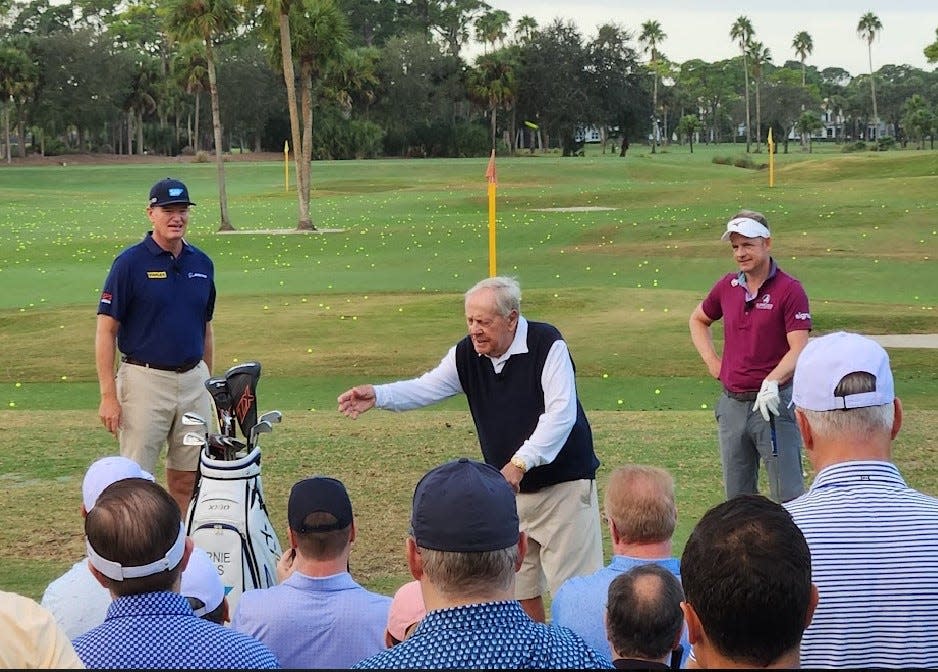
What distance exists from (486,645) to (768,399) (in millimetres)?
4308

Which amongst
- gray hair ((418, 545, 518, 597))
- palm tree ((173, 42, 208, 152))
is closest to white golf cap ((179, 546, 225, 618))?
gray hair ((418, 545, 518, 597))

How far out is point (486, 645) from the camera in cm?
287

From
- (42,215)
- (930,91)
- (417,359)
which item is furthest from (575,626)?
(930,91)

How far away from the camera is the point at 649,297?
67.5 feet

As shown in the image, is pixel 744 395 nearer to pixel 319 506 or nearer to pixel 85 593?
pixel 319 506

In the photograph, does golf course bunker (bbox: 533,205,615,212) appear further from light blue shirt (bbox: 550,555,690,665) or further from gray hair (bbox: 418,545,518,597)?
gray hair (bbox: 418,545,518,597)

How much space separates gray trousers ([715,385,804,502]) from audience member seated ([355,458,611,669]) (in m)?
4.20

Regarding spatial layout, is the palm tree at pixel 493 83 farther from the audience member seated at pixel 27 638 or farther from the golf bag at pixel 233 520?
the audience member seated at pixel 27 638

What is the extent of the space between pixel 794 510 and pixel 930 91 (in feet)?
523

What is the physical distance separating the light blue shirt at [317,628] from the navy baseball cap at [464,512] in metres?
1.23

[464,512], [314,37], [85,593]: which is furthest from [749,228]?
[314,37]

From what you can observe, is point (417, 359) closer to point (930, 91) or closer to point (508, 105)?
point (508, 105)

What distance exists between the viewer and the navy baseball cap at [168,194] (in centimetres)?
784

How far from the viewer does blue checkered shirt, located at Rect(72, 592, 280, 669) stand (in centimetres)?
338
